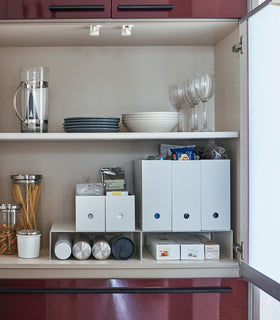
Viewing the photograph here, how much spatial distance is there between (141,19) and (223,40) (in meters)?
0.44

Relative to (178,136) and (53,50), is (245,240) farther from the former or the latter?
(53,50)

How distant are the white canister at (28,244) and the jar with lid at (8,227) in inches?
3.0

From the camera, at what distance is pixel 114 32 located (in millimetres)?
2104

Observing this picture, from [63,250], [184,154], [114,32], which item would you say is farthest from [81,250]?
[114,32]

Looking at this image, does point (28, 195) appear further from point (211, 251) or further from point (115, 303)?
point (211, 251)

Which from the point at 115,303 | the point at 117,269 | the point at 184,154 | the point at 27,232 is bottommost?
the point at 115,303

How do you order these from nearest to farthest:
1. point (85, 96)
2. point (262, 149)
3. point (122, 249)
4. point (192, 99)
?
point (262, 149)
point (122, 249)
point (192, 99)
point (85, 96)

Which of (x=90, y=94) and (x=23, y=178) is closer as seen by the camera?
(x=23, y=178)

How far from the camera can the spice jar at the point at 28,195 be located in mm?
2191

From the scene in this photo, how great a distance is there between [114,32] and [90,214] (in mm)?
747

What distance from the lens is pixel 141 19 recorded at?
1977mm

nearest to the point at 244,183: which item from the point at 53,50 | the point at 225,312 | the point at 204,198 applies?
the point at 204,198

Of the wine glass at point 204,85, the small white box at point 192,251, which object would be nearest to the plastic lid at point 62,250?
the small white box at point 192,251

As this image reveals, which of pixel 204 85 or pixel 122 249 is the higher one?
pixel 204 85
